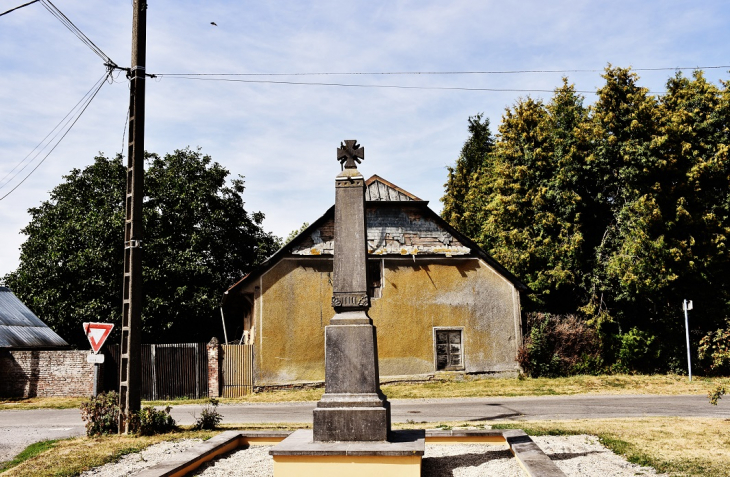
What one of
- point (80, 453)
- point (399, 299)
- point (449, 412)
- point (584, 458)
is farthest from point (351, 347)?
point (399, 299)

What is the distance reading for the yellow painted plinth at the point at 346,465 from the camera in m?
6.77

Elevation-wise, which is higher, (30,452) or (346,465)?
(346,465)

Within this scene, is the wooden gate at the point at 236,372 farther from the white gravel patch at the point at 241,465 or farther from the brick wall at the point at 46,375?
the white gravel patch at the point at 241,465

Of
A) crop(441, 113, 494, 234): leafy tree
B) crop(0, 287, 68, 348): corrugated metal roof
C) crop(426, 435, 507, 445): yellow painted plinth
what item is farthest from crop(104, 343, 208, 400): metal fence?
crop(441, 113, 494, 234): leafy tree

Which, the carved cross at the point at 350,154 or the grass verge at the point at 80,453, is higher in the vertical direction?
the carved cross at the point at 350,154

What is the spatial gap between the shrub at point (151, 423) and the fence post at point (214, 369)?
8804 millimetres

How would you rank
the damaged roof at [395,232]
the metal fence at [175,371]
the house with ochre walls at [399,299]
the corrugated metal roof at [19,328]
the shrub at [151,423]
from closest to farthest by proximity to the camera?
1. the shrub at [151,423]
2. the metal fence at [175,371]
3. the house with ochre walls at [399,299]
4. the damaged roof at [395,232]
5. the corrugated metal roof at [19,328]

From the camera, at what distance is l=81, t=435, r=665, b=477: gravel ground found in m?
7.36

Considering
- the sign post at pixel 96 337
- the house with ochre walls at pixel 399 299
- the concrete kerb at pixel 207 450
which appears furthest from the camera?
the house with ochre walls at pixel 399 299

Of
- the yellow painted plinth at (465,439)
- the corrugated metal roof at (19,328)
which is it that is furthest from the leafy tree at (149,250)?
the yellow painted plinth at (465,439)

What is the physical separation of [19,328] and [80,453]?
1782cm

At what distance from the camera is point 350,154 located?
332 inches

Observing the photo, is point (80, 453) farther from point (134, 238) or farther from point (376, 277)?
point (376, 277)

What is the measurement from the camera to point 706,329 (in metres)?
24.0
